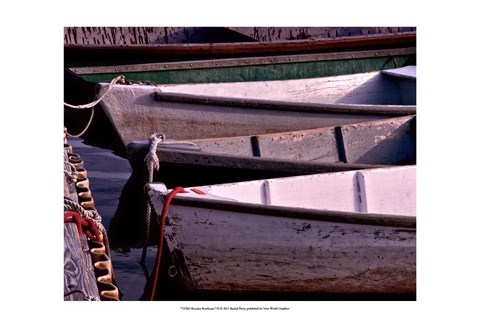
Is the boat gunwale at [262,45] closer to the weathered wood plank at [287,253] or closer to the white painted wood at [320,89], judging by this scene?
the white painted wood at [320,89]

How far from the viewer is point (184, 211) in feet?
12.0

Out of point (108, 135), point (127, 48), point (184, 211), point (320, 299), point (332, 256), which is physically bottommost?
point (320, 299)

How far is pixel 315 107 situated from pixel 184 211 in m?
2.64

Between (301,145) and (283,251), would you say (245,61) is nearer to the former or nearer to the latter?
(301,145)

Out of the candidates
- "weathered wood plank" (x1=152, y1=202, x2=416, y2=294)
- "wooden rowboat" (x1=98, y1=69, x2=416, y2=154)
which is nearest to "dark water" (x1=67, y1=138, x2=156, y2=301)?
"wooden rowboat" (x1=98, y1=69, x2=416, y2=154)

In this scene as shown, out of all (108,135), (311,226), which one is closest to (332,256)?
(311,226)

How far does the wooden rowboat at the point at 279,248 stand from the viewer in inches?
144

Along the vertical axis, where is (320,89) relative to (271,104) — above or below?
above

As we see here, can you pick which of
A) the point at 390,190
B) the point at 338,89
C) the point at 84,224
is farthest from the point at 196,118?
the point at 84,224

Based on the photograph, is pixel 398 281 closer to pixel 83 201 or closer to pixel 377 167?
pixel 377 167

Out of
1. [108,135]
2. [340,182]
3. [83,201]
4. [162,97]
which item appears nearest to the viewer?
[83,201]

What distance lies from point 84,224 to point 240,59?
4.40 m

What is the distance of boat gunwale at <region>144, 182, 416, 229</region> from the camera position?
3.61 metres

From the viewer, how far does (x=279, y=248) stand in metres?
3.71
